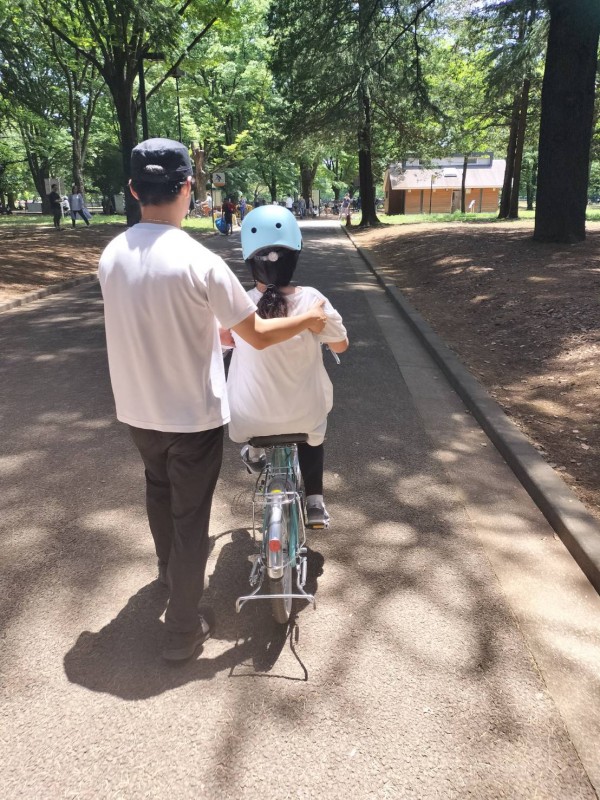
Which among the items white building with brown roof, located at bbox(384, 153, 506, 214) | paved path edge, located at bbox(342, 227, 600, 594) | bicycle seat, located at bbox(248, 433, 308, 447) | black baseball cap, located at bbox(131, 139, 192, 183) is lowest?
paved path edge, located at bbox(342, 227, 600, 594)

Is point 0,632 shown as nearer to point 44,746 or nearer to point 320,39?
point 44,746

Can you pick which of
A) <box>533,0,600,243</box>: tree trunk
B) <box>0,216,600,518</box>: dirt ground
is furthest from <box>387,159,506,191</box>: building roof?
<box>533,0,600,243</box>: tree trunk

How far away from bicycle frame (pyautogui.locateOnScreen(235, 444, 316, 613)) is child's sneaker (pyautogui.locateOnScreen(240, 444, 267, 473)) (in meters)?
0.09

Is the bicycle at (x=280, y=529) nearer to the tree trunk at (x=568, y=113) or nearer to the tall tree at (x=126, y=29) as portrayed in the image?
the tree trunk at (x=568, y=113)

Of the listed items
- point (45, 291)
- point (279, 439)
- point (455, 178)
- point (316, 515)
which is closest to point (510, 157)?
point (45, 291)

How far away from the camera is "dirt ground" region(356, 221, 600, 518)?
501 cm

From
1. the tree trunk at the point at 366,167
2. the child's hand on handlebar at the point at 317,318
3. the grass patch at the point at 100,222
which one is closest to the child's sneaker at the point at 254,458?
the child's hand on handlebar at the point at 317,318

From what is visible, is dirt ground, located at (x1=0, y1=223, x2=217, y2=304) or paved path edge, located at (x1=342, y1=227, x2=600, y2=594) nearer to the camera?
paved path edge, located at (x1=342, y1=227, x2=600, y2=594)

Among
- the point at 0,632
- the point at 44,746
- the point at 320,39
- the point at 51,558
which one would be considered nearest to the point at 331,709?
the point at 44,746

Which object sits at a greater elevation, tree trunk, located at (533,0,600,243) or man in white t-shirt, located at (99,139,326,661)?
tree trunk, located at (533,0,600,243)

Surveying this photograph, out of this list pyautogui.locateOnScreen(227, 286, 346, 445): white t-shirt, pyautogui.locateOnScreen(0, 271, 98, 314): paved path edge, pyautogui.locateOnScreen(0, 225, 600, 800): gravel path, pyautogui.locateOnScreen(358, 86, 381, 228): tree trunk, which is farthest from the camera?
pyautogui.locateOnScreen(358, 86, 381, 228): tree trunk

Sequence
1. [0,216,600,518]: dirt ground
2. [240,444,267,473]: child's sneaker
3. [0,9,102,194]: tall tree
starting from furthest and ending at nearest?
1. [0,9,102,194]: tall tree
2. [0,216,600,518]: dirt ground
3. [240,444,267,473]: child's sneaker

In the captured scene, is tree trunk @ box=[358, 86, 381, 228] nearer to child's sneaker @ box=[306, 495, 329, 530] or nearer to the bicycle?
child's sneaker @ box=[306, 495, 329, 530]

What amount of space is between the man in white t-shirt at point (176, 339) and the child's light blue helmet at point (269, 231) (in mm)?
326
